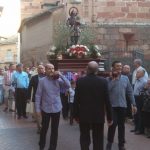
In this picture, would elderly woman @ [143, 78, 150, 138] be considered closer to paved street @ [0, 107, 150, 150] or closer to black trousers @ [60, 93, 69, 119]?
paved street @ [0, 107, 150, 150]

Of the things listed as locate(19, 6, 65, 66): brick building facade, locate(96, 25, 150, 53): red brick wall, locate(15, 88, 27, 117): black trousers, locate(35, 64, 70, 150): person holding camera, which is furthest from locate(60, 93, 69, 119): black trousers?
locate(19, 6, 65, 66): brick building facade

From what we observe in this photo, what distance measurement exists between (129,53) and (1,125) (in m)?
8.12

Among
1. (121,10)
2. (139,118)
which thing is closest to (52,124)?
(139,118)

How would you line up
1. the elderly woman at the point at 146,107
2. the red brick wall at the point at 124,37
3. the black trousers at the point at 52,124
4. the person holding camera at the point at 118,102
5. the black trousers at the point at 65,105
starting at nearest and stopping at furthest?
the black trousers at the point at 52,124 < the person holding camera at the point at 118,102 < the elderly woman at the point at 146,107 < the black trousers at the point at 65,105 < the red brick wall at the point at 124,37

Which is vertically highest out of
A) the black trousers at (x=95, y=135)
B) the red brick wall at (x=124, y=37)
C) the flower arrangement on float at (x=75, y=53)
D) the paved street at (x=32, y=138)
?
the red brick wall at (x=124, y=37)

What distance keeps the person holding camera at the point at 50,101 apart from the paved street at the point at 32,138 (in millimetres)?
1026

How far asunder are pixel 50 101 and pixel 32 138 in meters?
2.80

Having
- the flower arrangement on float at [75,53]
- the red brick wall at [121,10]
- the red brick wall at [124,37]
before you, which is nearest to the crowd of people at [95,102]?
the flower arrangement on float at [75,53]

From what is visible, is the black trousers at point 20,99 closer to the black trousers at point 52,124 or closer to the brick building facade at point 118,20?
the brick building facade at point 118,20

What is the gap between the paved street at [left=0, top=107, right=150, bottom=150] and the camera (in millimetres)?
12150

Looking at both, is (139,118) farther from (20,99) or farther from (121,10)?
(121,10)

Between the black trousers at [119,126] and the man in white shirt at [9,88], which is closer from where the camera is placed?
the black trousers at [119,126]

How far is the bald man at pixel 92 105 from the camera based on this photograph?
31.2 feet

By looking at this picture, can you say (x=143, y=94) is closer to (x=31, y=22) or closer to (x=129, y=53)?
(x=129, y=53)
